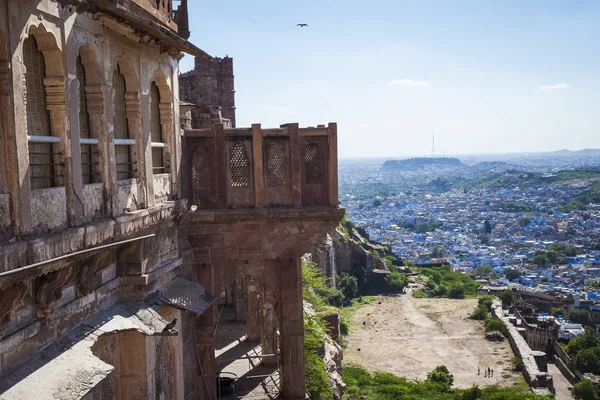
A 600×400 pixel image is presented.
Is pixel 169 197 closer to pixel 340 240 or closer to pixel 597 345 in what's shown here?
pixel 597 345

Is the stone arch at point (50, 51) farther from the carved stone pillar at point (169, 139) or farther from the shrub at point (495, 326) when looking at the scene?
the shrub at point (495, 326)

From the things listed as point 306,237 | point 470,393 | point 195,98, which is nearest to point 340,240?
point 470,393

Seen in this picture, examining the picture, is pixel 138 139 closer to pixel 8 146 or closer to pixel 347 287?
pixel 8 146

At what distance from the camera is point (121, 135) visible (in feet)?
25.6

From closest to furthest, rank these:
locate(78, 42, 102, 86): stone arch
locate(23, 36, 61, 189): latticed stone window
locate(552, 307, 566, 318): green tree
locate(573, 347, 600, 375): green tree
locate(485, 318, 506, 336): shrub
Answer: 1. locate(23, 36, 61, 189): latticed stone window
2. locate(78, 42, 102, 86): stone arch
3. locate(573, 347, 600, 375): green tree
4. locate(485, 318, 506, 336): shrub
5. locate(552, 307, 566, 318): green tree

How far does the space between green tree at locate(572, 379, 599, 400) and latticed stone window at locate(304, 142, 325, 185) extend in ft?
81.2

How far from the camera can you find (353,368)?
98.3 ft

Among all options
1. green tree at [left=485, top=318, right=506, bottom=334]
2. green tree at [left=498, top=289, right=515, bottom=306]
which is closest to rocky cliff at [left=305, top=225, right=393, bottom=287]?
green tree at [left=498, top=289, right=515, bottom=306]

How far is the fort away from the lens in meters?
5.46

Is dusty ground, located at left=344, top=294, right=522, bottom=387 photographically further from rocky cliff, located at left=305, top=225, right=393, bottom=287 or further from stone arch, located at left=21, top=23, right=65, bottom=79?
stone arch, located at left=21, top=23, right=65, bottom=79

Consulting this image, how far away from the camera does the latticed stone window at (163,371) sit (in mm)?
8328

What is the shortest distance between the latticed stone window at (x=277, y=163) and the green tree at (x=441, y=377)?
2089 centimetres

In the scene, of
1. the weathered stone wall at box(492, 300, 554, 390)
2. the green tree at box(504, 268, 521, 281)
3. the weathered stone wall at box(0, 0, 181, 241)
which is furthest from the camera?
the green tree at box(504, 268, 521, 281)

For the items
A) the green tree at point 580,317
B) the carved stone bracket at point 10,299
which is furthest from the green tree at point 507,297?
the carved stone bracket at point 10,299
